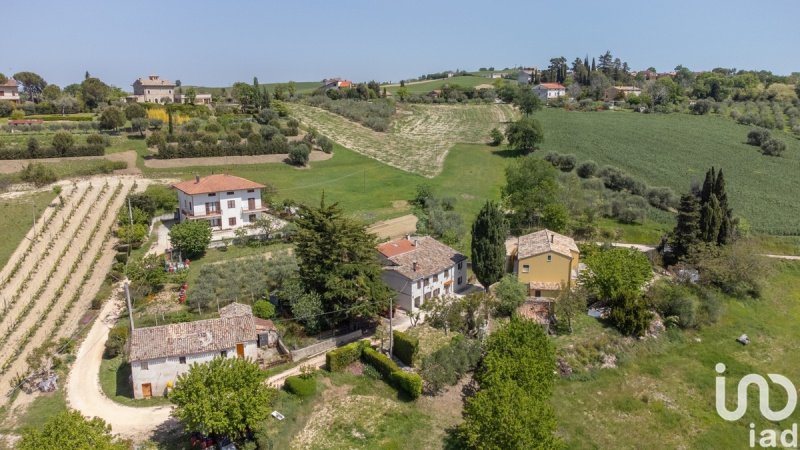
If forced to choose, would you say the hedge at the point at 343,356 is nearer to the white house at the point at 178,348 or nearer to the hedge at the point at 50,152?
the white house at the point at 178,348

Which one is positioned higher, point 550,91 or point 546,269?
point 550,91

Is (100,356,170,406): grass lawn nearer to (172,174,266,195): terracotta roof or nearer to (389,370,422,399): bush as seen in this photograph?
(389,370,422,399): bush

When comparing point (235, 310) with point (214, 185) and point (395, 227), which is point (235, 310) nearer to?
point (214, 185)

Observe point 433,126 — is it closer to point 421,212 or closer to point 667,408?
point 421,212

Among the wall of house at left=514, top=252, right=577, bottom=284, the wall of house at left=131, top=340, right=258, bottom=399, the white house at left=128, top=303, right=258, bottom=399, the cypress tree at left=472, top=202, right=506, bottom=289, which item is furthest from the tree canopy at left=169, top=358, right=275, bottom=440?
the wall of house at left=514, top=252, right=577, bottom=284
